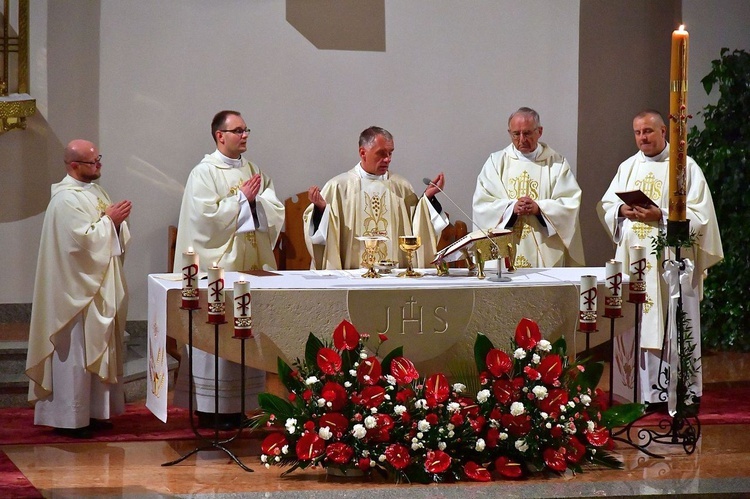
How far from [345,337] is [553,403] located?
1.06 meters

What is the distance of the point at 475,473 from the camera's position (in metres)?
5.15

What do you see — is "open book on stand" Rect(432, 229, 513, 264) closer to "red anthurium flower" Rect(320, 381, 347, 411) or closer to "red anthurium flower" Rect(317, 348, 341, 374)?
"red anthurium flower" Rect(317, 348, 341, 374)

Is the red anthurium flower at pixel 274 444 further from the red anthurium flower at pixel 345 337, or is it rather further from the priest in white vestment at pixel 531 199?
the priest in white vestment at pixel 531 199

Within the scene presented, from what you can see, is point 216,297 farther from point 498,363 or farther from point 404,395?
point 498,363

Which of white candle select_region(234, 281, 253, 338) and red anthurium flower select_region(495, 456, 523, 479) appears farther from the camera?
white candle select_region(234, 281, 253, 338)

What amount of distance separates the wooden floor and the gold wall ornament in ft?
9.35

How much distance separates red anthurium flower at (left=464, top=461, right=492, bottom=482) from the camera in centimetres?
514

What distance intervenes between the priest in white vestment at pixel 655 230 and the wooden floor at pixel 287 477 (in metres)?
0.70

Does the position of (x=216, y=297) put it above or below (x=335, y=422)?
above

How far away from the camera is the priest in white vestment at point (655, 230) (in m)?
6.94

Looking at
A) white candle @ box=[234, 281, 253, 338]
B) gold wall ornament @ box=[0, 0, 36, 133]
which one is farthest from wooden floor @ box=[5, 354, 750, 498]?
gold wall ornament @ box=[0, 0, 36, 133]

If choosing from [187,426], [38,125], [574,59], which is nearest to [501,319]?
[187,426]

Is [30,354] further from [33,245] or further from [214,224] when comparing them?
[33,245]

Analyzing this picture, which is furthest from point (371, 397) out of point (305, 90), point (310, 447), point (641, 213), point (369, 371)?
point (305, 90)
